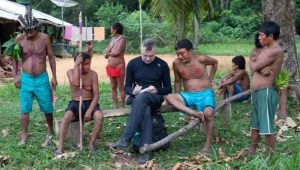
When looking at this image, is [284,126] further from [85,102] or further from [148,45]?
[85,102]

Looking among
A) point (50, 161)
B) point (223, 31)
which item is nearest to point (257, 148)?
point (50, 161)

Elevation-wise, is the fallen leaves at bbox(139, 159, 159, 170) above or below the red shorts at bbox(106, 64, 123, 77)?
below

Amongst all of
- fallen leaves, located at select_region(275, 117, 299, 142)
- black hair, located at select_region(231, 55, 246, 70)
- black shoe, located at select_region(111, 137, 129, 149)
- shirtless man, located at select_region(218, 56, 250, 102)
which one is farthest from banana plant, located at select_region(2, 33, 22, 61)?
black hair, located at select_region(231, 55, 246, 70)

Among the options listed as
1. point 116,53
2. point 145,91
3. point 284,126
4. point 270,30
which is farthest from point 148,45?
point 284,126

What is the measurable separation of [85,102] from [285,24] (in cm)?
413

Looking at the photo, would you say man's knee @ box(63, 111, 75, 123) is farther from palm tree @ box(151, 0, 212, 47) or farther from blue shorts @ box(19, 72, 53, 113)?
palm tree @ box(151, 0, 212, 47)

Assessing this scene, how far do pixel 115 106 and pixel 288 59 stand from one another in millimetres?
3261

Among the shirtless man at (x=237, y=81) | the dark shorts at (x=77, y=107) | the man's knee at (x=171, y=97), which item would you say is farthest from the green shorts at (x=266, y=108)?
the shirtless man at (x=237, y=81)

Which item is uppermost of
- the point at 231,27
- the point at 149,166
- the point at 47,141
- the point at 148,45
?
the point at 231,27

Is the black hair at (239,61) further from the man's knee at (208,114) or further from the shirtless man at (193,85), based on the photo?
the man's knee at (208,114)

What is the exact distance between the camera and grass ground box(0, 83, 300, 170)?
16.9 ft

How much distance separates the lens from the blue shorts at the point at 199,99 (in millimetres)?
6152

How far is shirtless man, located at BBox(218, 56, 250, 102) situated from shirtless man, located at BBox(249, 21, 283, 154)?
10.2ft

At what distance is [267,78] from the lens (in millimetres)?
5406
